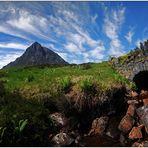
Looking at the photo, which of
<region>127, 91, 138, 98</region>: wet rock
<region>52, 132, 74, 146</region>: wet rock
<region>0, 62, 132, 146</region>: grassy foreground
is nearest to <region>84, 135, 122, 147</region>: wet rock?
<region>52, 132, 74, 146</region>: wet rock

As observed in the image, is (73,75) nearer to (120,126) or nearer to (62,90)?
(62,90)

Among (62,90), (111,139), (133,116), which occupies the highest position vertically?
(62,90)

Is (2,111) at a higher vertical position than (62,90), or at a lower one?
lower

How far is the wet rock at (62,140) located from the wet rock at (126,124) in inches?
140

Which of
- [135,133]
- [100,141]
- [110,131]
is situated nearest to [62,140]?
[100,141]

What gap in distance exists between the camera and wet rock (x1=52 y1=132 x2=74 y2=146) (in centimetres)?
1869

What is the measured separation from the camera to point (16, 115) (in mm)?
19172

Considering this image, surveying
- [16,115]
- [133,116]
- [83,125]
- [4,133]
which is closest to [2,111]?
[16,115]

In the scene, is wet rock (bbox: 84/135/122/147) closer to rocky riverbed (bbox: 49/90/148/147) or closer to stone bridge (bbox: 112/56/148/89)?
rocky riverbed (bbox: 49/90/148/147)

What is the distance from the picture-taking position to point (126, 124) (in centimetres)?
2106

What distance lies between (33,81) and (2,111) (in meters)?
6.85

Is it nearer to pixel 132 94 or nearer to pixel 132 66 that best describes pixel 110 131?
pixel 132 94

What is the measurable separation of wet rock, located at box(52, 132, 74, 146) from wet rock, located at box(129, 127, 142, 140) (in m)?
3.63

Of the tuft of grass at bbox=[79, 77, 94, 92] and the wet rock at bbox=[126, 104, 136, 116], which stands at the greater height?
the tuft of grass at bbox=[79, 77, 94, 92]
